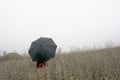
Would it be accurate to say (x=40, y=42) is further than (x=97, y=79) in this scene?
No

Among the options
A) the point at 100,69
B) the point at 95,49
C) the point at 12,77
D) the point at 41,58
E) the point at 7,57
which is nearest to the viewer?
the point at 41,58

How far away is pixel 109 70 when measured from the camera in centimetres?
726

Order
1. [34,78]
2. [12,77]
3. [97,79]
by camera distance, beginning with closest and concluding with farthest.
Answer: [97,79], [34,78], [12,77]

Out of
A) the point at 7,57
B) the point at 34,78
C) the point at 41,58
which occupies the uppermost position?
the point at 41,58

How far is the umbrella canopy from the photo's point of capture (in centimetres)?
523

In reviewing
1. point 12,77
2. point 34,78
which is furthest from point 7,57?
point 34,78

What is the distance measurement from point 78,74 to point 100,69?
1.07 m

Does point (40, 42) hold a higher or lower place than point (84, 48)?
higher

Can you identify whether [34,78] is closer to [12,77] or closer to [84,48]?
[12,77]

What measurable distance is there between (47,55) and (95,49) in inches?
516

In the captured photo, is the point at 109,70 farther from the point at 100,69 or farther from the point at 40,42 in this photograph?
the point at 40,42

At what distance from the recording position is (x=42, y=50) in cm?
530

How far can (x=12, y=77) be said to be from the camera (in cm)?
862

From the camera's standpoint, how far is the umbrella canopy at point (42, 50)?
17.2 feet
